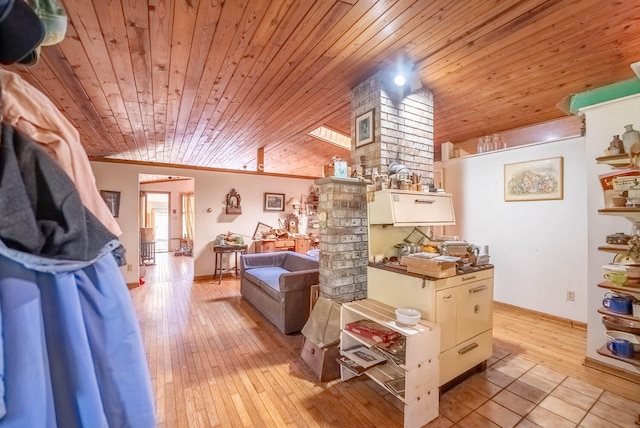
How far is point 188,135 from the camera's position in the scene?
4516 mm

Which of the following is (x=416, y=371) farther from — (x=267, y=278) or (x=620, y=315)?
(x=267, y=278)

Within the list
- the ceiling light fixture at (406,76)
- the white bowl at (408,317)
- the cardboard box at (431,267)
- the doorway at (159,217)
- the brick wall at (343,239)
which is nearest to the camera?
the white bowl at (408,317)

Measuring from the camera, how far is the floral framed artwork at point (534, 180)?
328 centimetres

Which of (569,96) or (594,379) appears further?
(569,96)

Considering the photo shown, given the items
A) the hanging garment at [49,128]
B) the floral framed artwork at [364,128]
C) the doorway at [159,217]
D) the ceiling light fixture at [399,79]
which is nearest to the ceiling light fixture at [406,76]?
the ceiling light fixture at [399,79]

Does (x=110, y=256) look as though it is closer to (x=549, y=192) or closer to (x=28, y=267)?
(x=28, y=267)

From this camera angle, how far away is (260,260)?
4.46 m

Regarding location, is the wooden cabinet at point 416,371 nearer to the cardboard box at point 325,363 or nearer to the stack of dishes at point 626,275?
the cardboard box at point 325,363

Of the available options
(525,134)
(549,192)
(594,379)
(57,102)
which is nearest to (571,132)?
(525,134)

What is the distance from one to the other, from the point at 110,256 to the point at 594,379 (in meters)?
3.29

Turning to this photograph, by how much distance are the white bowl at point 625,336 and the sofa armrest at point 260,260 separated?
378cm

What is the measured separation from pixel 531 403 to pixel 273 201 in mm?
5258

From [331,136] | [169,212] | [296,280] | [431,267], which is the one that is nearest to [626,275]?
[431,267]

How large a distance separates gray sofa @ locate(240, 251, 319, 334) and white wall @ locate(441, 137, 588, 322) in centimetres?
248
